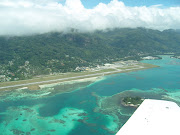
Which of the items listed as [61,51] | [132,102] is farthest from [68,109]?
[61,51]

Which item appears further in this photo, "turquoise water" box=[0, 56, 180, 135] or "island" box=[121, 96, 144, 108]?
"island" box=[121, 96, 144, 108]

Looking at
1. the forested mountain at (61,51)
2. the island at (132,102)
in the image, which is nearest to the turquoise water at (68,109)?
the island at (132,102)

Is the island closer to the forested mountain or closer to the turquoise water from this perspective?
the turquoise water

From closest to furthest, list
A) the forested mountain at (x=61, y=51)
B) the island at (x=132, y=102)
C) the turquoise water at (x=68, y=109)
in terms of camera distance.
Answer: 1. the turquoise water at (x=68, y=109)
2. the island at (x=132, y=102)
3. the forested mountain at (x=61, y=51)

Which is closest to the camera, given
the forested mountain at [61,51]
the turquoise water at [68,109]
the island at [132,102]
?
the turquoise water at [68,109]

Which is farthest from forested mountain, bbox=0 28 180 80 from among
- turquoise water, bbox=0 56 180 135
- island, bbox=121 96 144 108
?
island, bbox=121 96 144 108

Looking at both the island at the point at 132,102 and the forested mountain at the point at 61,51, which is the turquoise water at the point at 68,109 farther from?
the forested mountain at the point at 61,51
